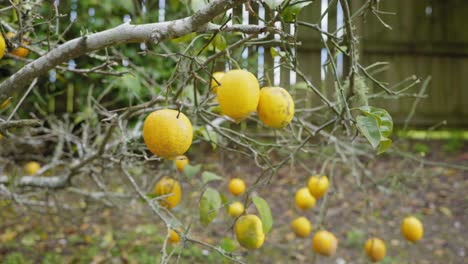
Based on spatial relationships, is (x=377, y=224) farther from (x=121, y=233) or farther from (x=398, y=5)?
(x=398, y=5)

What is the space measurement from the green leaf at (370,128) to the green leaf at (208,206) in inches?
19.4

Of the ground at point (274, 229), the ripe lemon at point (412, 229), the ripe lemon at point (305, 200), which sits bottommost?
the ground at point (274, 229)

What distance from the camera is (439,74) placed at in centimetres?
564

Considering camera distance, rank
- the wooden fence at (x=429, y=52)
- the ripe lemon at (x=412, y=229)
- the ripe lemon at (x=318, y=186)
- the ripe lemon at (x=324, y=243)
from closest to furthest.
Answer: the ripe lemon at (x=318, y=186)
the ripe lemon at (x=324, y=243)
the ripe lemon at (x=412, y=229)
the wooden fence at (x=429, y=52)

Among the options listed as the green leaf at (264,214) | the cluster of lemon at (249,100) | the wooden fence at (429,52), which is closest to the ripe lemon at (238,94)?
the cluster of lemon at (249,100)

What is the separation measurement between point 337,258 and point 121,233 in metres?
1.45

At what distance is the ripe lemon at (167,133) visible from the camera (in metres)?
0.85

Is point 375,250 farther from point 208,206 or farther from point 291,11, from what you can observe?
point 291,11

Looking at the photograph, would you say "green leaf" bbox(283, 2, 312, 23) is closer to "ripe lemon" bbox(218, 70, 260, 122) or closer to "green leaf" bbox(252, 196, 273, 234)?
"ripe lemon" bbox(218, 70, 260, 122)

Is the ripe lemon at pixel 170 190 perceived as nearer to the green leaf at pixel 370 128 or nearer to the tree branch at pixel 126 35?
the tree branch at pixel 126 35

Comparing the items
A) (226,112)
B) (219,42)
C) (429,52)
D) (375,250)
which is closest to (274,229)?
(375,250)

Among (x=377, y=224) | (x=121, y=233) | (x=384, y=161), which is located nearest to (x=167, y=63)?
(x=121, y=233)

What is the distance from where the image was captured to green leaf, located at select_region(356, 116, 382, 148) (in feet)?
2.49

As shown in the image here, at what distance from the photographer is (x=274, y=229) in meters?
3.34
